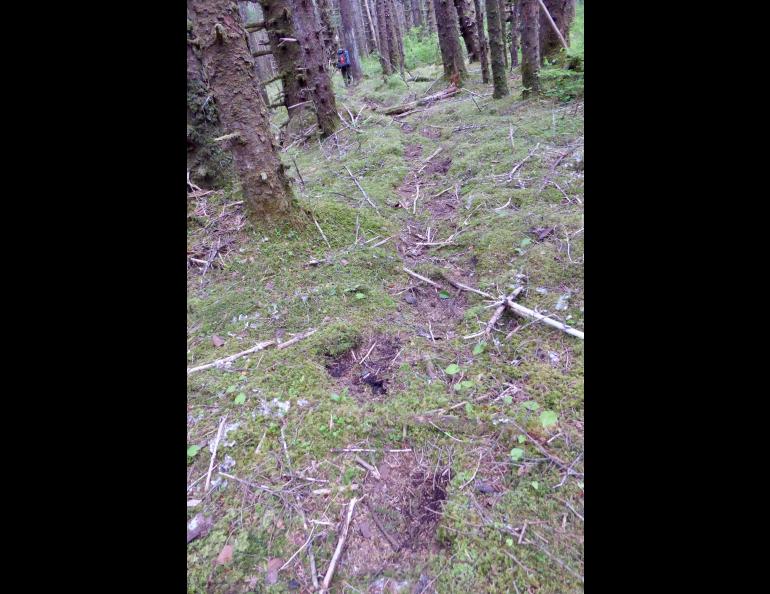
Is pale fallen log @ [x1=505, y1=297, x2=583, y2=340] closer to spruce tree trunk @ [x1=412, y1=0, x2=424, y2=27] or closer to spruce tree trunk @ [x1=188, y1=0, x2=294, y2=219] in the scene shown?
spruce tree trunk @ [x1=188, y1=0, x2=294, y2=219]

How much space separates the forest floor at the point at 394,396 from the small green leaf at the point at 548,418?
0.01 metres

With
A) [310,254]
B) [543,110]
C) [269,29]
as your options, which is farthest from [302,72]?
[310,254]

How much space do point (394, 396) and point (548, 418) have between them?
105 cm

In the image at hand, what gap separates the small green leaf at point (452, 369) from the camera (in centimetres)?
309

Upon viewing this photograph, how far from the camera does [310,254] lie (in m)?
4.75

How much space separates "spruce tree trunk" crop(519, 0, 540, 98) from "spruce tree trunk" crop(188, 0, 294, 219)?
22.6 feet

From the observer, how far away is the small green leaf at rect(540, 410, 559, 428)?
8.21ft

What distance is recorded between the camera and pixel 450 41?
12.9m

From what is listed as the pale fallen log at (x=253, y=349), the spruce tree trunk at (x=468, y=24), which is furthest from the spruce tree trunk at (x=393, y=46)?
the pale fallen log at (x=253, y=349)

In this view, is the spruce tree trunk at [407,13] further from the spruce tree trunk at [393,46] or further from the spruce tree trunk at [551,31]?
the spruce tree trunk at [551,31]

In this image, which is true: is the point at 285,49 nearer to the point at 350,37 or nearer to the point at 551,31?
the point at 551,31

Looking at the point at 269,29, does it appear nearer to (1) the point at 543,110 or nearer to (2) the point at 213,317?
(1) the point at 543,110

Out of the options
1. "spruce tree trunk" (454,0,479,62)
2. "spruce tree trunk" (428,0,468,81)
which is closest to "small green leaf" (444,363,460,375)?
"spruce tree trunk" (428,0,468,81)
